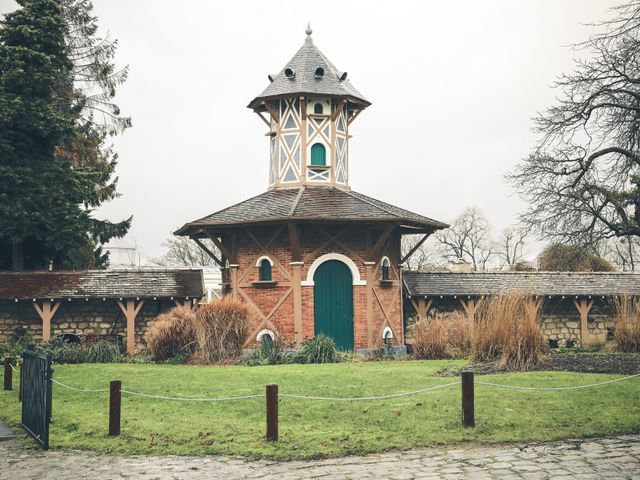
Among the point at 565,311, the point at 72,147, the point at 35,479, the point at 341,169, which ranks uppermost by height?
the point at 72,147

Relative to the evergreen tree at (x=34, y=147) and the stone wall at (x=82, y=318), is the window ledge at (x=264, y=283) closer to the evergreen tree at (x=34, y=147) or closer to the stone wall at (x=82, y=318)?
the stone wall at (x=82, y=318)

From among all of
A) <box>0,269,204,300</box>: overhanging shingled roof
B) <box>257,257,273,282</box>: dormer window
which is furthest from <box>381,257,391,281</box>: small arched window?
<box>0,269,204,300</box>: overhanging shingled roof

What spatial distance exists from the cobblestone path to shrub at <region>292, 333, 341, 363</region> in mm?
10853

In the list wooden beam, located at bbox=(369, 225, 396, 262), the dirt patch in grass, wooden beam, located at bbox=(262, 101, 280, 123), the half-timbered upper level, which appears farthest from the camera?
wooden beam, located at bbox=(262, 101, 280, 123)

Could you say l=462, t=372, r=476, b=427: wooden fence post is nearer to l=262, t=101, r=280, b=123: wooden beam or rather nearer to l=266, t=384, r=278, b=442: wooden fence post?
l=266, t=384, r=278, b=442: wooden fence post

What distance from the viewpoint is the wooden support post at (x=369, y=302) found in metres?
22.4

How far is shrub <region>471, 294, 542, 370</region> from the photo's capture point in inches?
554

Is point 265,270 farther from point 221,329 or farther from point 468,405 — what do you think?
point 468,405

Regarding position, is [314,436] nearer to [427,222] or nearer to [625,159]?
[625,159]

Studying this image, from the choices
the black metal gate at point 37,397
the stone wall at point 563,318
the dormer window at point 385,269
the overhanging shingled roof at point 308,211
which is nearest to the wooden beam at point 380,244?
the overhanging shingled roof at point 308,211

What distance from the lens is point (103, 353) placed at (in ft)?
69.4

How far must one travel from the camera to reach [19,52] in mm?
25359

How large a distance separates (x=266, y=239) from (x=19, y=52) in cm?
1189

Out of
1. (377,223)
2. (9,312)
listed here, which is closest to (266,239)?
(377,223)
